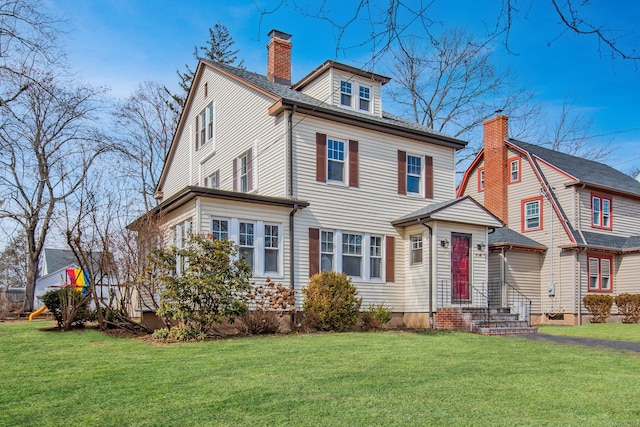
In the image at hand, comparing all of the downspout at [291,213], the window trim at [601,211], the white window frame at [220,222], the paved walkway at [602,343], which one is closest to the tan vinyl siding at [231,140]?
the downspout at [291,213]

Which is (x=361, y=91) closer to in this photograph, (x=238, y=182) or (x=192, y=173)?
(x=238, y=182)

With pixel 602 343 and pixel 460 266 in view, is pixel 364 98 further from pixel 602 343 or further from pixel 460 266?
pixel 602 343

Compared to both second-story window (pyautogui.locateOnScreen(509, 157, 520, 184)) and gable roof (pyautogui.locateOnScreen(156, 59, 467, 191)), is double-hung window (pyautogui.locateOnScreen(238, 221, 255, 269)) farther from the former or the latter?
second-story window (pyautogui.locateOnScreen(509, 157, 520, 184))

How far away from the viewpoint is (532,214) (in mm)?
22266

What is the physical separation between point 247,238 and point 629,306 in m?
15.4

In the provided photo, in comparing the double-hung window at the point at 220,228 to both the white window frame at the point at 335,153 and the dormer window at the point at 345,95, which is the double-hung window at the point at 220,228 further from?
the dormer window at the point at 345,95

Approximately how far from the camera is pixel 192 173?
21703 mm

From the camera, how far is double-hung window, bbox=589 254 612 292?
2136 cm

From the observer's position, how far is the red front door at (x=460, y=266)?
54.2ft

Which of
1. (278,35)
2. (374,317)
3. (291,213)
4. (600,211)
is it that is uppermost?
(278,35)

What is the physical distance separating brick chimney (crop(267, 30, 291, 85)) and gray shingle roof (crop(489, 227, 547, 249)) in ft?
31.0

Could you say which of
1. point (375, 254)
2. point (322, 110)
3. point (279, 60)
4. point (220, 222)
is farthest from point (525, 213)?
point (220, 222)

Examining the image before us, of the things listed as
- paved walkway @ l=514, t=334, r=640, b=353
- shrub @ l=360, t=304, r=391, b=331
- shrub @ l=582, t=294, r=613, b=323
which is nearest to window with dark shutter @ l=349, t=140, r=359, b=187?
shrub @ l=360, t=304, r=391, b=331

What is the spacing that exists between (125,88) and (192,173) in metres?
12.0
